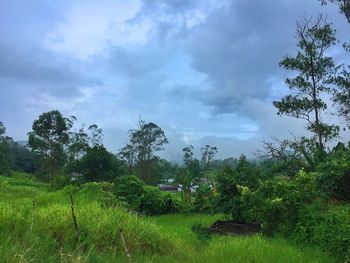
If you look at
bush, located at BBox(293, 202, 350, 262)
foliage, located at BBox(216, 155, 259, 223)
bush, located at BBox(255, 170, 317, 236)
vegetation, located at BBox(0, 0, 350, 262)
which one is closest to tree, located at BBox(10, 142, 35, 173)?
vegetation, located at BBox(0, 0, 350, 262)

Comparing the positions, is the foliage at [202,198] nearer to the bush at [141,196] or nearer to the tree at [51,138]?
the bush at [141,196]

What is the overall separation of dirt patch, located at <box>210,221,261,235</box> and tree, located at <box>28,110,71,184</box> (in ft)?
125

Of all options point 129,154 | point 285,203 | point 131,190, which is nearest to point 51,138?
point 129,154

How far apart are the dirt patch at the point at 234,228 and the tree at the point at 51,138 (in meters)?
38.2

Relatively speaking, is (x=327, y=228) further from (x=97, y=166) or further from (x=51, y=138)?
(x=51, y=138)

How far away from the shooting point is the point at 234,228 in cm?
1378

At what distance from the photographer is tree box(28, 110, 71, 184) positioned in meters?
49.9

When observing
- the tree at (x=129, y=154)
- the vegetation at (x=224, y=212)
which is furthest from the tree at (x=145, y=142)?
the vegetation at (x=224, y=212)

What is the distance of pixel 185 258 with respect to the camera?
8.27 metres

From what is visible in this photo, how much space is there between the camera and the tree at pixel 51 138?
49938mm

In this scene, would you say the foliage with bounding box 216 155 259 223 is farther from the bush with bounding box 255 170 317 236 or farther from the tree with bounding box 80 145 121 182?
the tree with bounding box 80 145 121 182

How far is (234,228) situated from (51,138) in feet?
131

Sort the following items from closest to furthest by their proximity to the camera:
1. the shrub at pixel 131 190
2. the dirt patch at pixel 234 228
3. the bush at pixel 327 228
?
the bush at pixel 327 228
the dirt patch at pixel 234 228
the shrub at pixel 131 190

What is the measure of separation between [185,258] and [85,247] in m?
1.74
